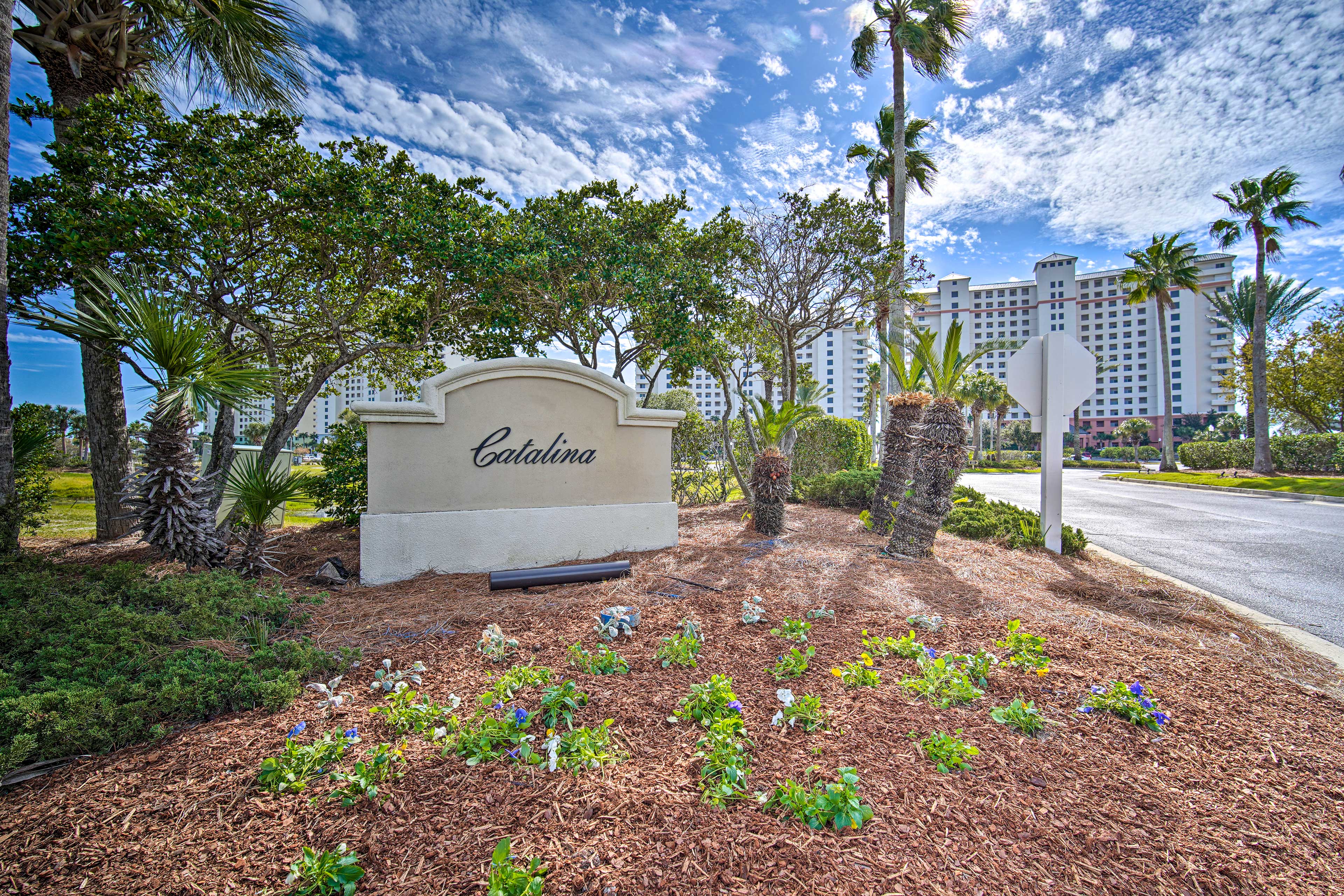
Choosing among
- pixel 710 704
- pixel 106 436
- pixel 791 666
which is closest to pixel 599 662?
pixel 710 704

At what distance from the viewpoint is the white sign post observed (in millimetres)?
6766

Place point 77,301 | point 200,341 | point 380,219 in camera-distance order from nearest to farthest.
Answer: point 200,341 → point 77,301 → point 380,219

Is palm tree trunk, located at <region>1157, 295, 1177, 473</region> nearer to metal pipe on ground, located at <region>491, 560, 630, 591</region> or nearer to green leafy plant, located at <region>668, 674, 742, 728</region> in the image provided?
metal pipe on ground, located at <region>491, 560, 630, 591</region>

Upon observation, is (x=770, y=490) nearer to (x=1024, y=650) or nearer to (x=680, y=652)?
(x=1024, y=650)

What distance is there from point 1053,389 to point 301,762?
27.7 feet

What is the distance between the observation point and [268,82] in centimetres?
766

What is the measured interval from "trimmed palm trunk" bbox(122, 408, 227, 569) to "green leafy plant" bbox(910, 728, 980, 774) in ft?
20.1

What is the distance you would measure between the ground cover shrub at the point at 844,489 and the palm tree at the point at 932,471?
366 centimetres

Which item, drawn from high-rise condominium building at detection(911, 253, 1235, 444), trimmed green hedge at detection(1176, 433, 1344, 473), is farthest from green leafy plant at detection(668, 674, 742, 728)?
high-rise condominium building at detection(911, 253, 1235, 444)

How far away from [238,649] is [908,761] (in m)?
3.99

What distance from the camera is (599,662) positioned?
10.5 ft

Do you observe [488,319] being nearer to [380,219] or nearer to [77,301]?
[380,219]

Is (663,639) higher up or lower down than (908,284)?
lower down

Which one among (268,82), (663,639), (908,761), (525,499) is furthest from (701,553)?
(268,82)
